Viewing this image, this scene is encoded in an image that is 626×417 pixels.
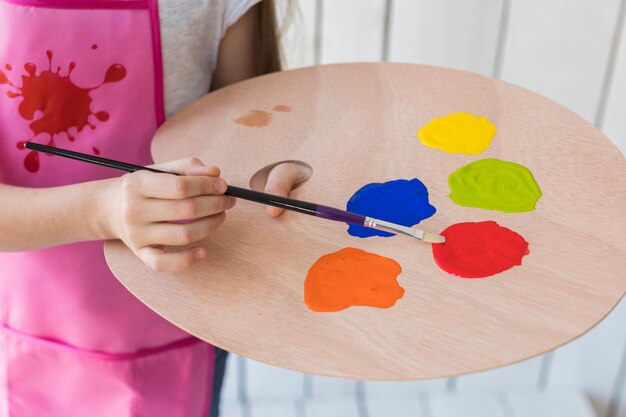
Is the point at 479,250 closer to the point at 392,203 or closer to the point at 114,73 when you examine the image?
the point at 392,203

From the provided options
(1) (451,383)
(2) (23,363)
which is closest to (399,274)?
(2) (23,363)

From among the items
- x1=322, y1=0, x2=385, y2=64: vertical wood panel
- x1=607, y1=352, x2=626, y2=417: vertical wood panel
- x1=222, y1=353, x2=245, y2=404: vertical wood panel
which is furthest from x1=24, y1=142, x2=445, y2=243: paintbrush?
x1=607, y1=352, x2=626, y2=417: vertical wood panel

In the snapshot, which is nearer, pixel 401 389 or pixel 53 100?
pixel 53 100

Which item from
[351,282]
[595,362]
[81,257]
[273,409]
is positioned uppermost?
[351,282]

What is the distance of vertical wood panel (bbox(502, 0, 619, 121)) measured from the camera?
105 centimetres

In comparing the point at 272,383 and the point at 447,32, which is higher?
the point at 447,32

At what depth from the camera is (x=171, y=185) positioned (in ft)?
1.61

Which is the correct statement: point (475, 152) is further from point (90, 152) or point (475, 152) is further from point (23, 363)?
point (23, 363)

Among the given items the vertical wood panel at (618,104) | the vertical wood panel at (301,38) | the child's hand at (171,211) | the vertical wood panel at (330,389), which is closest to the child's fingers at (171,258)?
the child's hand at (171,211)

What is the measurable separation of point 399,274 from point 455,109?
24 cm

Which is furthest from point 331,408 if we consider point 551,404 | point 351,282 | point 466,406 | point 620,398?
point 351,282

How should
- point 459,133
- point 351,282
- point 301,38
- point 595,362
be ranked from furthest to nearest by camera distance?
point 595,362
point 301,38
point 459,133
point 351,282

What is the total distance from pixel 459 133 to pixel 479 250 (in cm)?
A: 16

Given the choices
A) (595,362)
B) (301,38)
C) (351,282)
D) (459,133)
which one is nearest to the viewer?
(351,282)
